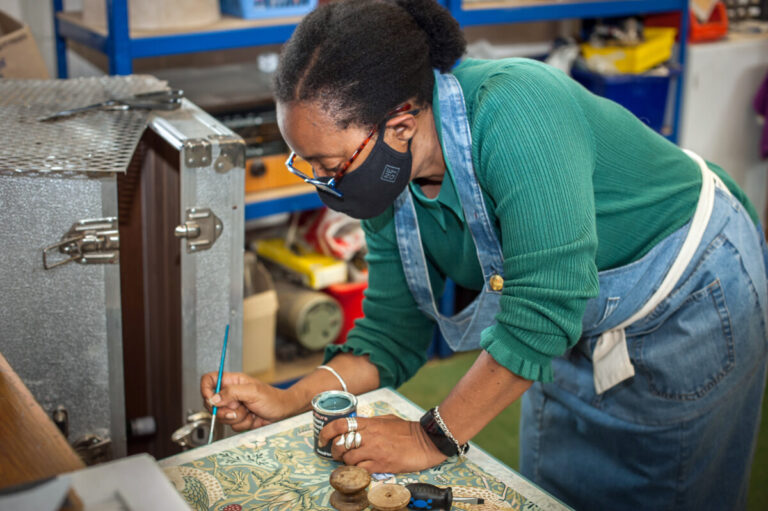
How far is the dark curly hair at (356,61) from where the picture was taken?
0.99 meters

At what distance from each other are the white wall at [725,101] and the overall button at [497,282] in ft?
7.78

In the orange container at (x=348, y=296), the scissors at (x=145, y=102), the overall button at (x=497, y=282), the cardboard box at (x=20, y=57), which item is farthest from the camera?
the orange container at (x=348, y=296)

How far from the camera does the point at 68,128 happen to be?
1.23m

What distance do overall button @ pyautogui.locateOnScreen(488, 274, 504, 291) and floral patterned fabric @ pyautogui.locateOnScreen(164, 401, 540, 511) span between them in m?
0.25

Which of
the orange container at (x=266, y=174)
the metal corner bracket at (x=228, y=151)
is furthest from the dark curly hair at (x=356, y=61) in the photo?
the orange container at (x=266, y=174)

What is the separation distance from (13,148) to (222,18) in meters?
1.27

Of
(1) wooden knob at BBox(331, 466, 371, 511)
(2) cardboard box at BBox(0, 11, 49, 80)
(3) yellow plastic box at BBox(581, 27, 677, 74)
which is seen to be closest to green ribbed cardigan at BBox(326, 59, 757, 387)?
(1) wooden knob at BBox(331, 466, 371, 511)

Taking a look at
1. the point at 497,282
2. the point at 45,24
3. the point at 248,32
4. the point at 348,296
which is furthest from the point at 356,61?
the point at 45,24

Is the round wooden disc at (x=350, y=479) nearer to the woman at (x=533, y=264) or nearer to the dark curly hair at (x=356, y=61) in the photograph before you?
the woman at (x=533, y=264)

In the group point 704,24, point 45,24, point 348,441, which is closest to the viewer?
point 348,441

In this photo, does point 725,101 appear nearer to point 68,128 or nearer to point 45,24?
point 45,24

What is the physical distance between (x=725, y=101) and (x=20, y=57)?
9.04ft

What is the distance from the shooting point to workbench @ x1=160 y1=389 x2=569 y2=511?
0.95 metres

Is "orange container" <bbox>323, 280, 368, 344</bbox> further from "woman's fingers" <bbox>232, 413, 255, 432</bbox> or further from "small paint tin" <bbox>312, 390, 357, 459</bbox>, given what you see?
"small paint tin" <bbox>312, 390, 357, 459</bbox>
